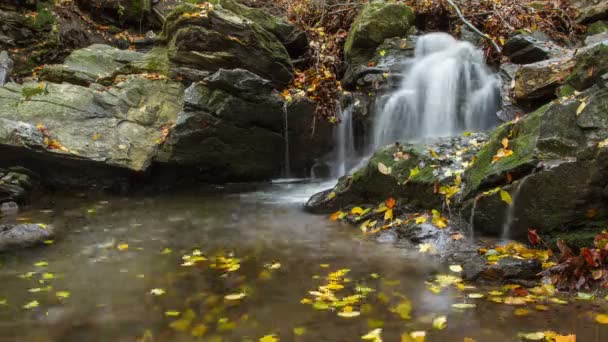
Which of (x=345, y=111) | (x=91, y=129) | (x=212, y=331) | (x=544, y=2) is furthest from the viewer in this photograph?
(x=544, y=2)

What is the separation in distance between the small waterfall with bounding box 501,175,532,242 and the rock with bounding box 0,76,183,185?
6123 mm

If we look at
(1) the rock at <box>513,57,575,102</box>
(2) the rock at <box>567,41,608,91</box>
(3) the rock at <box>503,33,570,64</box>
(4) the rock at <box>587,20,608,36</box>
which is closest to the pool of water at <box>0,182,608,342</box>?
(2) the rock at <box>567,41,608,91</box>

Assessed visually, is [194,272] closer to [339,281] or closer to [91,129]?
[339,281]

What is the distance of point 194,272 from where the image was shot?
158 inches

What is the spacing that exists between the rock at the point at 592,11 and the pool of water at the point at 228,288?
7984 millimetres

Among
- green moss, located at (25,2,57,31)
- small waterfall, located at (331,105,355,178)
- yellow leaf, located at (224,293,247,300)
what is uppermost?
green moss, located at (25,2,57,31)

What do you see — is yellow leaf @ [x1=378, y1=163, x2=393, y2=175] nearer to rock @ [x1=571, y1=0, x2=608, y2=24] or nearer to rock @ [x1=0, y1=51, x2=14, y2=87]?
rock @ [x1=571, y1=0, x2=608, y2=24]

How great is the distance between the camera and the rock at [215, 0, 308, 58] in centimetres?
1045

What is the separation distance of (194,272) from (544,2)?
1017 cm

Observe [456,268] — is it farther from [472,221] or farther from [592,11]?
Answer: [592,11]

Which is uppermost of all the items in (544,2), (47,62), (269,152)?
(544,2)

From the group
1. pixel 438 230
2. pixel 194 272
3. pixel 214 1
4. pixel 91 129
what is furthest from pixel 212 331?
pixel 214 1

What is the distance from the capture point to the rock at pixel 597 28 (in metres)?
9.12

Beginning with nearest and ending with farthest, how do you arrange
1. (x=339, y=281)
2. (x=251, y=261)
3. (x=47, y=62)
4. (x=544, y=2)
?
(x=339, y=281) → (x=251, y=261) → (x=544, y=2) → (x=47, y=62)
